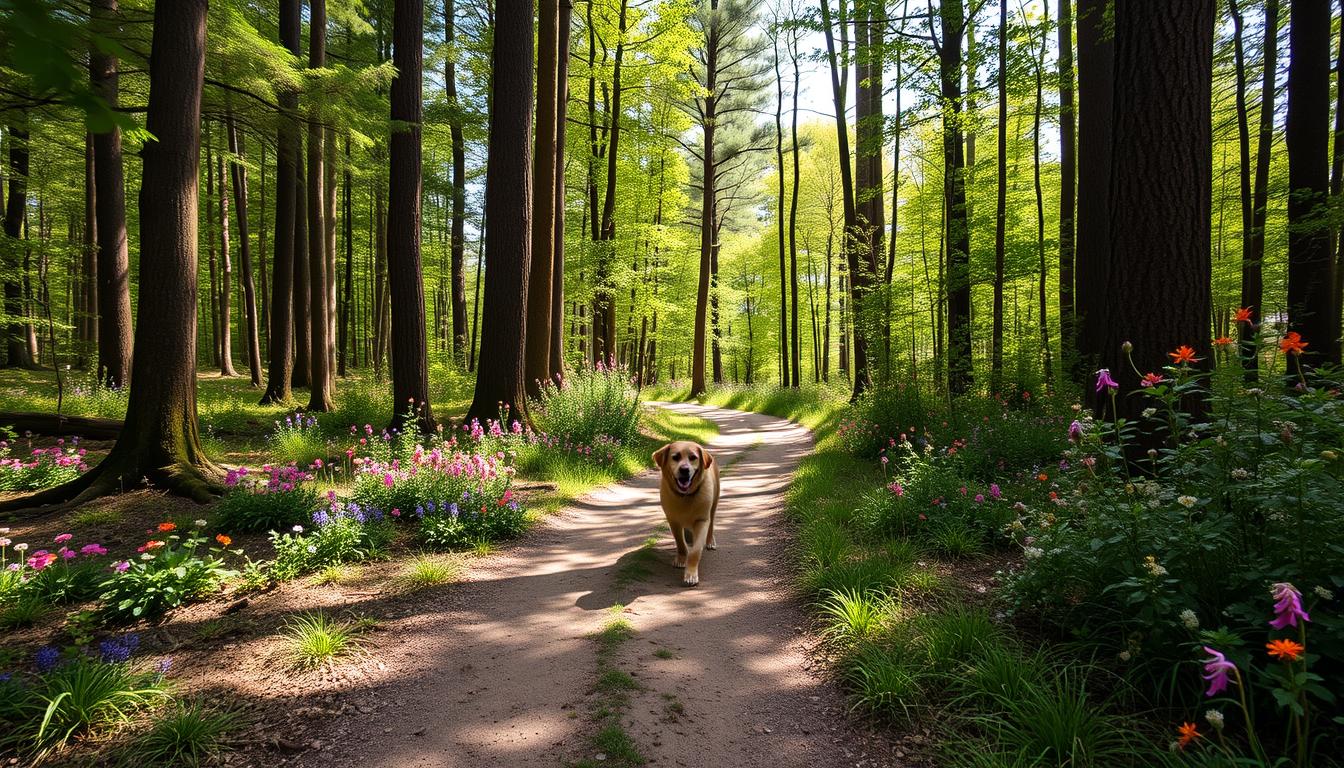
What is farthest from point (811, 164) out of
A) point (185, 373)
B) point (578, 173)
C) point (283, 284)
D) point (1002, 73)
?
point (185, 373)

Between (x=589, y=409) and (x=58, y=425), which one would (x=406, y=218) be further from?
(x=58, y=425)

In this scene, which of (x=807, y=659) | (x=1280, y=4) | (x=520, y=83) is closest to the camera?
(x=807, y=659)

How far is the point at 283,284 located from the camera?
43.4 ft

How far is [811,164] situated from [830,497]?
75.6 feet

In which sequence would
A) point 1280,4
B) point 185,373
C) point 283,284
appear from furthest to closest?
point 283,284, point 1280,4, point 185,373

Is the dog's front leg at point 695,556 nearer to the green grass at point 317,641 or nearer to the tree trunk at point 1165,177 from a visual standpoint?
the green grass at point 317,641

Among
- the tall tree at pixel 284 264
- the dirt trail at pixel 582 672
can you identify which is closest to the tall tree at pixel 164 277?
the dirt trail at pixel 582 672

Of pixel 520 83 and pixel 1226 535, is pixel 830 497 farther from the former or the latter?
pixel 520 83

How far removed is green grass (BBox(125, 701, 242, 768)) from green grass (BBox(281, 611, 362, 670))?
0.57 m

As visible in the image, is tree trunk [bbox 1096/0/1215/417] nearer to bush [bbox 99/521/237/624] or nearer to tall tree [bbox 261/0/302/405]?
bush [bbox 99/521/237/624]

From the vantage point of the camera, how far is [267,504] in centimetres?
503

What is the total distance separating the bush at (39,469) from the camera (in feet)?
19.4

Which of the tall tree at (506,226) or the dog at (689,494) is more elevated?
the tall tree at (506,226)

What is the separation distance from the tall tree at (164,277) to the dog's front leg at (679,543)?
15.2 feet
